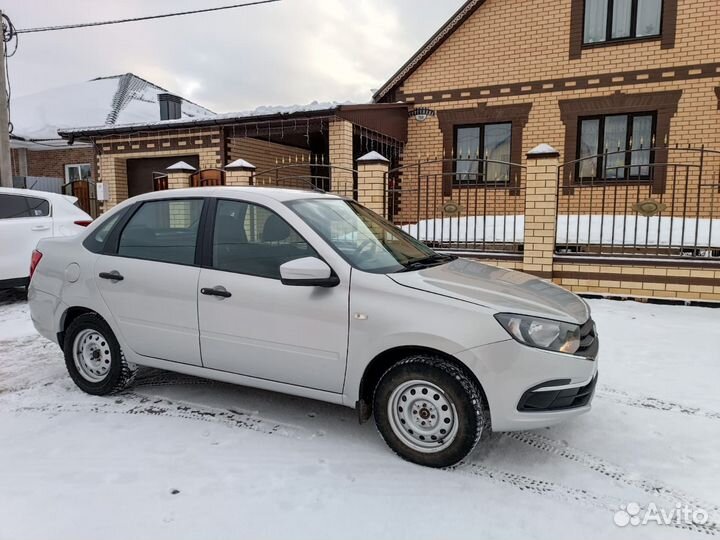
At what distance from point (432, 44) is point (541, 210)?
6.04m

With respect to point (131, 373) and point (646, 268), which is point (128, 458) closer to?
point (131, 373)

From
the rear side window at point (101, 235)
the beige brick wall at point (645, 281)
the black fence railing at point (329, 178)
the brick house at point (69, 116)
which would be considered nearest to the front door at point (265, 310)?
the rear side window at point (101, 235)

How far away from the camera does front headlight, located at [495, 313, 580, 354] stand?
9.09ft

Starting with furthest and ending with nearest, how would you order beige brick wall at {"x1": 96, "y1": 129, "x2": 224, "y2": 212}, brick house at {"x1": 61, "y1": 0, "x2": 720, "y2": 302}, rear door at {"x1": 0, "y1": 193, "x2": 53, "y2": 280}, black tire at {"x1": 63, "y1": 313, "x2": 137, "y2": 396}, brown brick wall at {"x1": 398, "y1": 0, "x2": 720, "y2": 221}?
beige brick wall at {"x1": 96, "y1": 129, "x2": 224, "y2": 212}, brown brick wall at {"x1": 398, "y1": 0, "x2": 720, "y2": 221}, brick house at {"x1": 61, "y1": 0, "x2": 720, "y2": 302}, rear door at {"x1": 0, "y1": 193, "x2": 53, "y2": 280}, black tire at {"x1": 63, "y1": 313, "x2": 137, "y2": 396}

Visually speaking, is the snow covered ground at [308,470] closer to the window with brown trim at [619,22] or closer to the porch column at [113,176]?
the window with brown trim at [619,22]

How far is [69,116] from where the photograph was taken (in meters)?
21.3

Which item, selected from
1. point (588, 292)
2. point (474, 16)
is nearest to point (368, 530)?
point (588, 292)

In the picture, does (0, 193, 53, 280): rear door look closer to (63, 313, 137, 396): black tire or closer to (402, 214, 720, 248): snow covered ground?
(63, 313, 137, 396): black tire

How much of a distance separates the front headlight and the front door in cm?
91

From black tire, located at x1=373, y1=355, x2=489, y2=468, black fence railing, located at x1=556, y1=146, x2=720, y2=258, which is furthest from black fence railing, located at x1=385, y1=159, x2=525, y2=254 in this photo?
black tire, located at x1=373, y1=355, x2=489, y2=468

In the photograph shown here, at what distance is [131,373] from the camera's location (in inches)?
156

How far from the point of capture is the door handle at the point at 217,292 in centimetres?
332

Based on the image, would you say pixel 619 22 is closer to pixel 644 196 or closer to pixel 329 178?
pixel 644 196

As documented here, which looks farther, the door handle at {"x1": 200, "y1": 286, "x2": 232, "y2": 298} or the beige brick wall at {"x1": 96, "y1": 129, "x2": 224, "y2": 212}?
the beige brick wall at {"x1": 96, "y1": 129, "x2": 224, "y2": 212}
